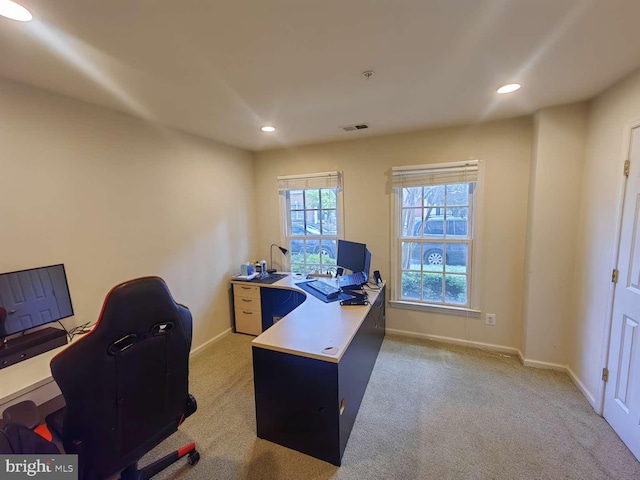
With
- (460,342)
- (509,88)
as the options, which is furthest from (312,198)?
(460,342)

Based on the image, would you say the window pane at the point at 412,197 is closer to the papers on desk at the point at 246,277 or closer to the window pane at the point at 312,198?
the window pane at the point at 312,198

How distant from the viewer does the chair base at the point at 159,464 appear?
1465mm

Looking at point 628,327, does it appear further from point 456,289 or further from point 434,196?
point 434,196

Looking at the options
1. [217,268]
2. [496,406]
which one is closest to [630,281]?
[496,406]

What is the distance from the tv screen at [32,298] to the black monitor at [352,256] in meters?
2.30

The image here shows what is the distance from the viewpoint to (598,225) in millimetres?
2031

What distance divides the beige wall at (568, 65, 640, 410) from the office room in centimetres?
2

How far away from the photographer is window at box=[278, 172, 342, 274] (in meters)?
3.43

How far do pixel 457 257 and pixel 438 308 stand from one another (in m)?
0.60

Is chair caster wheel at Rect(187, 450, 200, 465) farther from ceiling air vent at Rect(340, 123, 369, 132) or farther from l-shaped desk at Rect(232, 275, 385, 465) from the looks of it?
ceiling air vent at Rect(340, 123, 369, 132)

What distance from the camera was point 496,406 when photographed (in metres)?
2.09

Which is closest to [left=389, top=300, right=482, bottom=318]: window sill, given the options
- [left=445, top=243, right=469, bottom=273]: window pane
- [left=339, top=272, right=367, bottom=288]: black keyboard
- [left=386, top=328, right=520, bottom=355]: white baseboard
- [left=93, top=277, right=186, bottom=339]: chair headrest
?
[left=386, top=328, right=520, bottom=355]: white baseboard

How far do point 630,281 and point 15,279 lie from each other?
3742 mm

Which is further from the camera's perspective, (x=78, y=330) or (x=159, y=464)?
(x=78, y=330)
